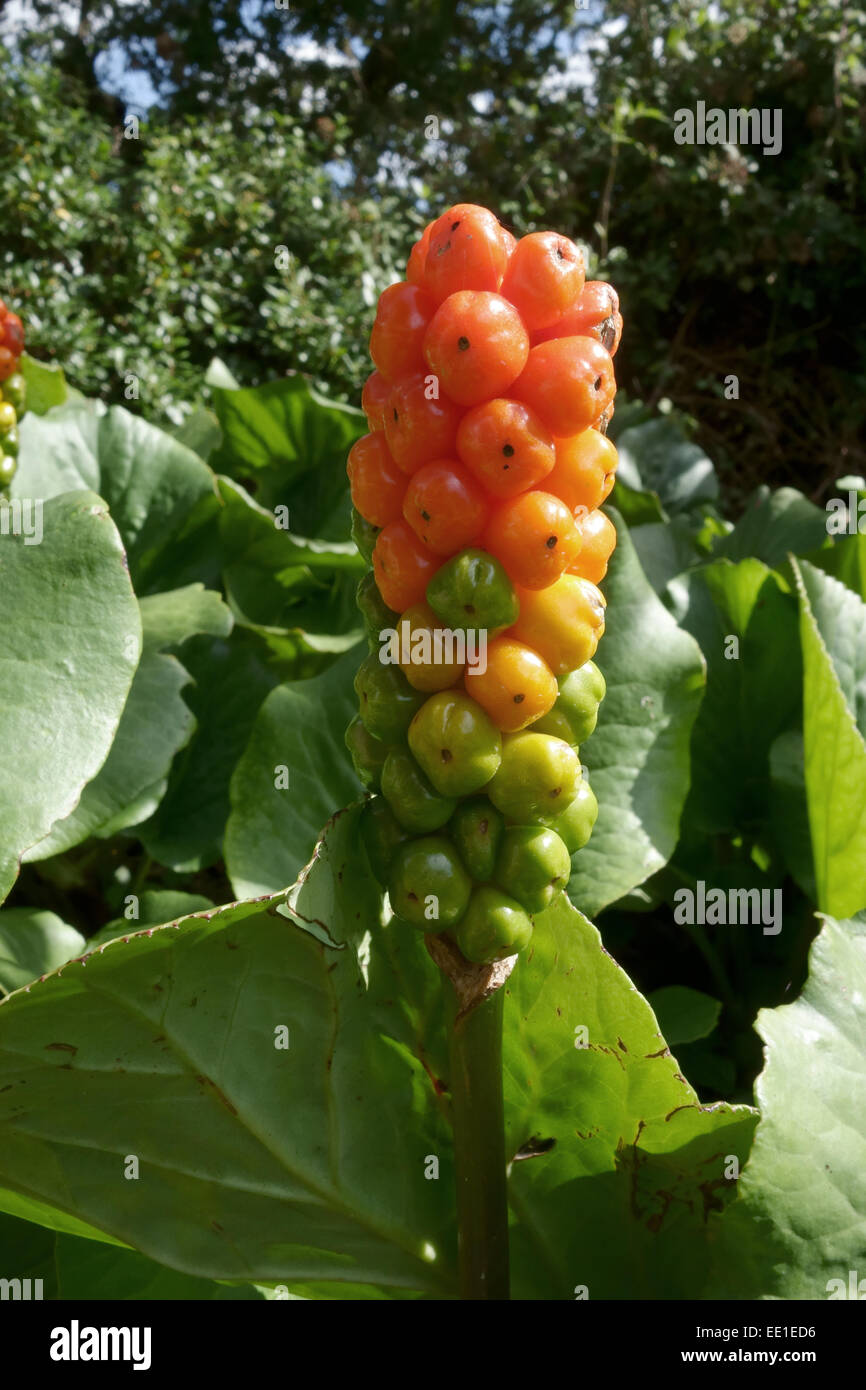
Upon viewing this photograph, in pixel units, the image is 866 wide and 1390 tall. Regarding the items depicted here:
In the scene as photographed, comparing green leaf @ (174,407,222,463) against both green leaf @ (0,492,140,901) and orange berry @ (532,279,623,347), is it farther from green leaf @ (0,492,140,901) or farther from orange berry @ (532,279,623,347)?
orange berry @ (532,279,623,347)

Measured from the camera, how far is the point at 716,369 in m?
4.67

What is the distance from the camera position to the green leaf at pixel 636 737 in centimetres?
98

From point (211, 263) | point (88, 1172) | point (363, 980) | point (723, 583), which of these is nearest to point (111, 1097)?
point (88, 1172)

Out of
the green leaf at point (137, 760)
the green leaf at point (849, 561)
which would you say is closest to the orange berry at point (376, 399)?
the green leaf at point (137, 760)

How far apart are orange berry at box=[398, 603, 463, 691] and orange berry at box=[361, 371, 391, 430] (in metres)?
0.11

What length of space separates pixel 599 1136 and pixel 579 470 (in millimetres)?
460

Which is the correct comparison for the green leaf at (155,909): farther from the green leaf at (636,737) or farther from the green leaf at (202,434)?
the green leaf at (202,434)

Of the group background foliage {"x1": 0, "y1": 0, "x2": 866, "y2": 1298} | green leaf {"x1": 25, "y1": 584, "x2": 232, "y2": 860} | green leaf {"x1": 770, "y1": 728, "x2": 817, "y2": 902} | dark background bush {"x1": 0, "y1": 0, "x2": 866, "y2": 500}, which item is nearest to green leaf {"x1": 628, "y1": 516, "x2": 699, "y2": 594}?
background foliage {"x1": 0, "y1": 0, "x2": 866, "y2": 1298}

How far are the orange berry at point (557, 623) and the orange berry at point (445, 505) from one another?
1.9 inches

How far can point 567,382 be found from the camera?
1.76ft

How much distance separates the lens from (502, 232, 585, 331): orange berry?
0.55 metres

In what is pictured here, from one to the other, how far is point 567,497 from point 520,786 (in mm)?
157

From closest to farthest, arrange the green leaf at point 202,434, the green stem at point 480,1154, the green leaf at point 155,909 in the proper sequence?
the green stem at point 480,1154
the green leaf at point 155,909
the green leaf at point 202,434
